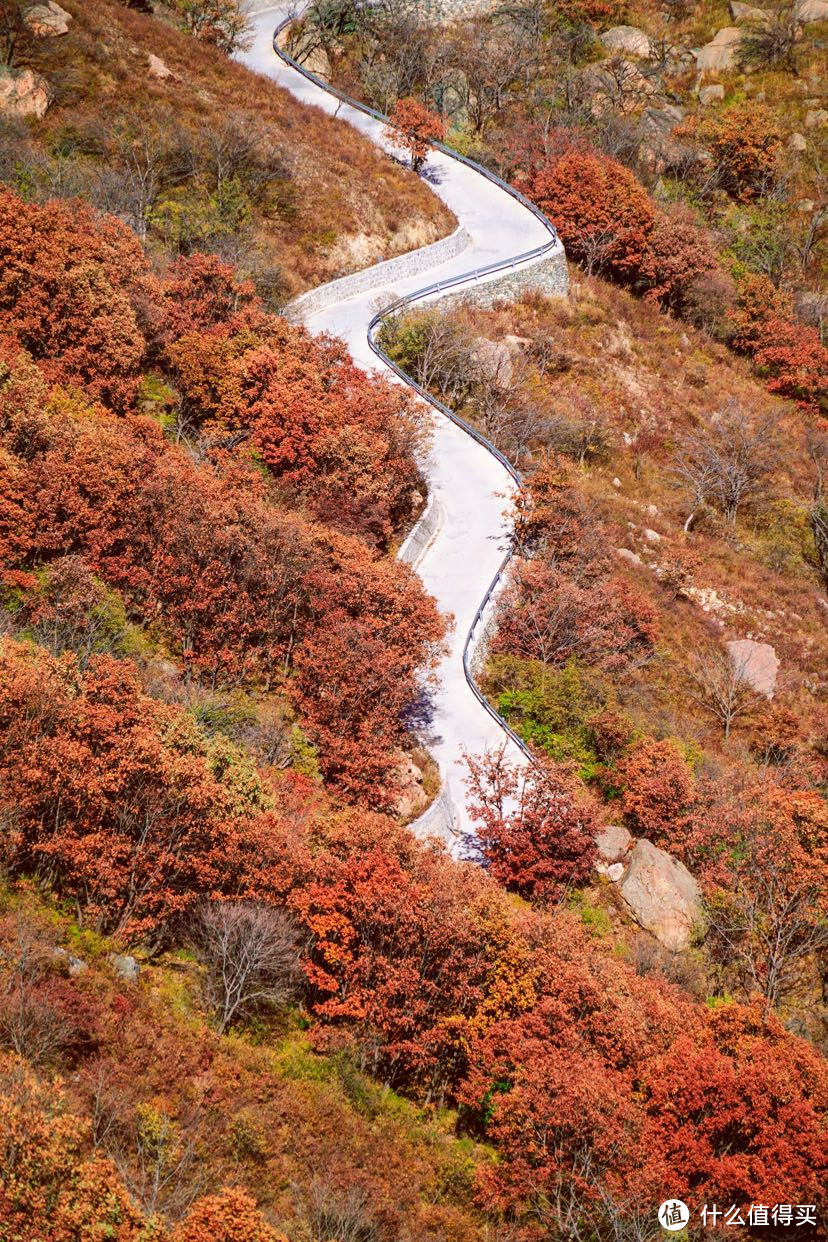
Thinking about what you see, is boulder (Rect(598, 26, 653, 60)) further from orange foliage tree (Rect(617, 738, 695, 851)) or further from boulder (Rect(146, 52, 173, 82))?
orange foliage tree (Rect(617, 738, 695, 851))

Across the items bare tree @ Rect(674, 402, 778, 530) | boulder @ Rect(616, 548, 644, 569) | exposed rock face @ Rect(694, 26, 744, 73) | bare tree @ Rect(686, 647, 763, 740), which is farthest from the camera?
exposed rock face @ Rect(694, 26, 744, 73)

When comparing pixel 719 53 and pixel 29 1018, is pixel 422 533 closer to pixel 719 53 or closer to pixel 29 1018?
pixel 29 1018

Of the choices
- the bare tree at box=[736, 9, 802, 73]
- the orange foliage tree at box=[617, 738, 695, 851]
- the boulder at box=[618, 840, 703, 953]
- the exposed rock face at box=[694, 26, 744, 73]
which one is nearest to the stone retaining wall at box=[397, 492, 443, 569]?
the orange foliage tree at box=[617, 738, 695, 851]

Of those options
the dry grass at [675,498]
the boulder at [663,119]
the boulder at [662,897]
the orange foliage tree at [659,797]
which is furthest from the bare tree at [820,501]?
the boulder at [663,119]

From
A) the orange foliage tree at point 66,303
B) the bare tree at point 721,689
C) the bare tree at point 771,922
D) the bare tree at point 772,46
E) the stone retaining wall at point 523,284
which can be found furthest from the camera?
the bare tree at point 772,46

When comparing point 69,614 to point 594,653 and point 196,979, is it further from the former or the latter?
point 594,653

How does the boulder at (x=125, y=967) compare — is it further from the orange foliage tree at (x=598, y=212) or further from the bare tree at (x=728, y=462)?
the orange foliage tree at (x=598, y=212)

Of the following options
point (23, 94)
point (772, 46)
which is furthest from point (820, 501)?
point (772, 46)
